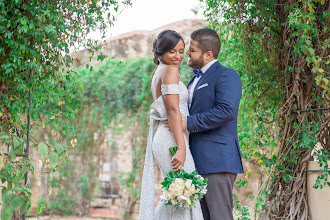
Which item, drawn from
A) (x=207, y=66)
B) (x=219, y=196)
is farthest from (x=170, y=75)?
(x=219, y=196)

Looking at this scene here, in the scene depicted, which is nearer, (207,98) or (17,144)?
(207,98)

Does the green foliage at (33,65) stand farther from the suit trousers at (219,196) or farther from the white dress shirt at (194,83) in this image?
the suit trousers at (219,196)

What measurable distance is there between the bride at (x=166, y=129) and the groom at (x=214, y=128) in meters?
0.07

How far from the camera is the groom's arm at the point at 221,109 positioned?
2502 mm

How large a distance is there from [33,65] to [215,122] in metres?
1.27

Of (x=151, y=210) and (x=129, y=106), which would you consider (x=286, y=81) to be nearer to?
(x=151, y=210)

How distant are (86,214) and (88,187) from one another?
1.75ft

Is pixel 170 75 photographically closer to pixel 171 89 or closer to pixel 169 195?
pixel 171 89

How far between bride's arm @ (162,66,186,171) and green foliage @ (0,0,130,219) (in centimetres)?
81

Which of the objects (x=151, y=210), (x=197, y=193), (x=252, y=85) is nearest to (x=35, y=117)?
(x=151, y=210)

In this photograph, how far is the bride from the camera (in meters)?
2.50

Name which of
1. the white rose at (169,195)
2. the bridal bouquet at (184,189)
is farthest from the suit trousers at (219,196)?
the white rose at (169,195)

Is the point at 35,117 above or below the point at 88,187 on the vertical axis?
above

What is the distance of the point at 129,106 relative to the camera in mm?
8758
